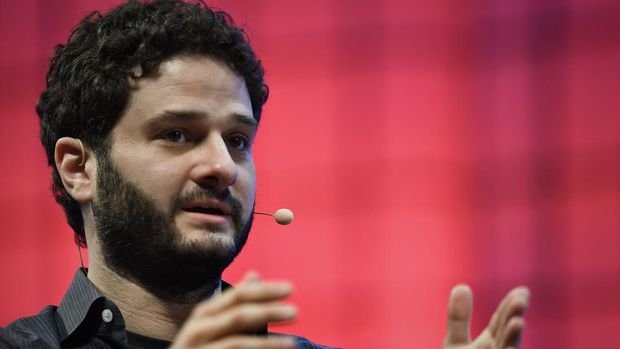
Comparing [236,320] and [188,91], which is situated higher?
[188,91]

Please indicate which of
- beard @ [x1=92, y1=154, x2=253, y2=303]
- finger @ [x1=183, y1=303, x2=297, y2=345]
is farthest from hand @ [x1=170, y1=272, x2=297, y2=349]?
beard @ [x1=92, y1=154, x2=253, y2=303]

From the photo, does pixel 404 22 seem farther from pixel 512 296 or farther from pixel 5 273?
pixel 512 296

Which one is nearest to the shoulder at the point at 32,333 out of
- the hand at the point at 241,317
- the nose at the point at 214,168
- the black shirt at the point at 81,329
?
the black shirt at the point at 81,329

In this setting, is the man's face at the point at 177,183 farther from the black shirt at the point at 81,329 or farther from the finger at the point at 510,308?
the finger at the point at 510,308

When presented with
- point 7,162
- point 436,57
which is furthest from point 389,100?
point 7,162

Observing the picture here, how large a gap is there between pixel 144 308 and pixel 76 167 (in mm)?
339

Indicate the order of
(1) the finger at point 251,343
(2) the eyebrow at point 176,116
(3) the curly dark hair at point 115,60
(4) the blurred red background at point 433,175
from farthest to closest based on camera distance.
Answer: (4) the blurred red background at point 433,175, (3) the curly dark hair at point 115,60, (2) the eyebrow at point 176,116, (1) the finger at point 251,343

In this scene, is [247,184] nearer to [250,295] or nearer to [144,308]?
[144,308]

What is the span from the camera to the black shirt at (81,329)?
1814 mm

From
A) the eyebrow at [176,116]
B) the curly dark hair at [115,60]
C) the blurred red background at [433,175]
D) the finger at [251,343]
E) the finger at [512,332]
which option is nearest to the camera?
the finger at [251,343]

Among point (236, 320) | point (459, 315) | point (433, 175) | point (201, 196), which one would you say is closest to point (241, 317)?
point (236, 320)

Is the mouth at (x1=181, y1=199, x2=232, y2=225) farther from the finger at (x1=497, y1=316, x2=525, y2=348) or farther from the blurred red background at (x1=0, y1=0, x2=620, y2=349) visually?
the blurred red background at (x1=0, y1=0, x2=620, y2=349)

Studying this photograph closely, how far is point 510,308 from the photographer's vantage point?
4.78 feet

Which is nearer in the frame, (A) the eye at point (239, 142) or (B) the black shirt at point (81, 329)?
(B) the black shirt at point (81, 329)
